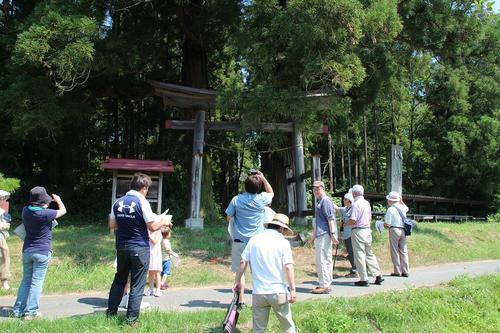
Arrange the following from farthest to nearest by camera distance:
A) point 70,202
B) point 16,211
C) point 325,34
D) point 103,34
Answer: point 70,202, point 16,211, point 103,34, point 325,34

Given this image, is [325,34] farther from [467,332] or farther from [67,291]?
[67,291]

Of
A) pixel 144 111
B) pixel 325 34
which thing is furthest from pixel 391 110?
pixel 325 34

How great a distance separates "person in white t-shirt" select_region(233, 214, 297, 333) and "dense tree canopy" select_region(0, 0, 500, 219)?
12.6 ft

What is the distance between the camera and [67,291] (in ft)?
26.9

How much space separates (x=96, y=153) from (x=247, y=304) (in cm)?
1955

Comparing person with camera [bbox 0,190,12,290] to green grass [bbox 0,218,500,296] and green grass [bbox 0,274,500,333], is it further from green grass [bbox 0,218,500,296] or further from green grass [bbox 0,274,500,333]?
green grass [bbox 0,274,500,333]

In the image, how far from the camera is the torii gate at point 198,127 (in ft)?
44.7

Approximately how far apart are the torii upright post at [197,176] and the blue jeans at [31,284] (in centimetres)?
745

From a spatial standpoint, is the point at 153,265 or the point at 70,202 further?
the point at 70,202

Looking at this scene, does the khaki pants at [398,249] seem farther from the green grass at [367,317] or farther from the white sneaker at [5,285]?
the white sneaker at [5,285]

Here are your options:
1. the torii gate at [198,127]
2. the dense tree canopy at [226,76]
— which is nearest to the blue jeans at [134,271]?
the dense tree canopy at [226,76]

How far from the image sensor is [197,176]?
45.8 ft

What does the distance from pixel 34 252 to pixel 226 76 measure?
1735 centimetres

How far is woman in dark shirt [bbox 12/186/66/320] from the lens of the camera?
19.6 ft
